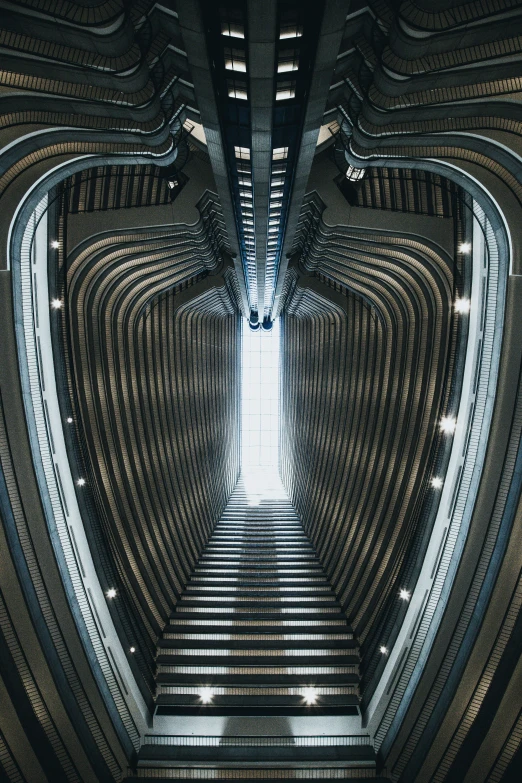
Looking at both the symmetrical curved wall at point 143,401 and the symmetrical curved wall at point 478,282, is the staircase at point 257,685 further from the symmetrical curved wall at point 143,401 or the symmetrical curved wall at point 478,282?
the symmetrical curved wall at point 478,282

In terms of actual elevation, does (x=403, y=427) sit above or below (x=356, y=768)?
above

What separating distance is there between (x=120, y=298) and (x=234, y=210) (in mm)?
9128

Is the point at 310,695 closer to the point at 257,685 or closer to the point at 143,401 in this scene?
the point at 257,685

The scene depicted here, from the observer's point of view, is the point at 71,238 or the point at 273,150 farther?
the point at 71,238

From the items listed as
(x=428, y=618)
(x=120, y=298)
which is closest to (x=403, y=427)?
(x=428, y=618)

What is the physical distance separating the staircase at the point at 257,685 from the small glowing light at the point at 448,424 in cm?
1374

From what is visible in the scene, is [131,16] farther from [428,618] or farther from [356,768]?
[356,768]

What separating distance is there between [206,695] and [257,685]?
2.59 meters

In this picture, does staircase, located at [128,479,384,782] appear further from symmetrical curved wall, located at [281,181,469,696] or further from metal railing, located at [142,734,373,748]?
symmetrical curved wall, located at [281,181,469,696]

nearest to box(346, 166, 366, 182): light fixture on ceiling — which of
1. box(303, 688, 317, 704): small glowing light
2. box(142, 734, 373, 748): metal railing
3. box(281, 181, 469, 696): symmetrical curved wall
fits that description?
box(281, 181, 469, 696): symmetrical curved wall

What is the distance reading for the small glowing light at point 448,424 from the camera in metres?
16.3

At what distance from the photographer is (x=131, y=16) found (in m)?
9.27

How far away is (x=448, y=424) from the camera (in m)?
16.6

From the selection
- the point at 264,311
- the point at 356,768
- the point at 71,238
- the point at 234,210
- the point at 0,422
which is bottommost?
the point at 356,768
